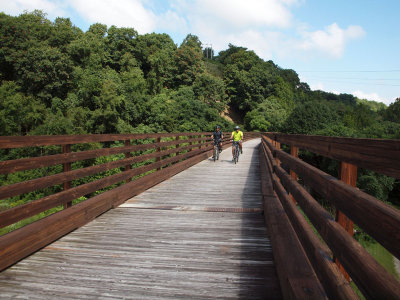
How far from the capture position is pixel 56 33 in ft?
156

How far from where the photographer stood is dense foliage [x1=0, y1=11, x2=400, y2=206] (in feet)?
115

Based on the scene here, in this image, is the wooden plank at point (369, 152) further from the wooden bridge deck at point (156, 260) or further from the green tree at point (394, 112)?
the green tree at point (394, 112)

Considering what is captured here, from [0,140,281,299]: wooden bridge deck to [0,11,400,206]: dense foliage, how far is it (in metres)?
29.5

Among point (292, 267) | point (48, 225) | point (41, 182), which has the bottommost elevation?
point (48, 225)

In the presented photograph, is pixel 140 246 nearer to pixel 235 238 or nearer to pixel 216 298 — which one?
pixel 235 238

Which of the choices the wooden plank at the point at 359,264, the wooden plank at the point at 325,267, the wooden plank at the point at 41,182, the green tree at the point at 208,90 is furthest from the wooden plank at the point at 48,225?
the green tree at the point at 208,90

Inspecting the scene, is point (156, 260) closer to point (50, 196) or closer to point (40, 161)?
point (50, 196)

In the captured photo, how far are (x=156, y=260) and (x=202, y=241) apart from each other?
74 centimetres

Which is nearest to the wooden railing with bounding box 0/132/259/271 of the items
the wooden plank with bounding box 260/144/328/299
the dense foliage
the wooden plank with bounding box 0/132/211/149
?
the wooden plank with bounding box 0/132/211/149

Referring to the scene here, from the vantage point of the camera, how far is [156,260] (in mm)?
3201

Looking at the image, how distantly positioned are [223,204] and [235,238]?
1916mm

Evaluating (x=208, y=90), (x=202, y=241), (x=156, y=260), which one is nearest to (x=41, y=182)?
(x=156, y=260)

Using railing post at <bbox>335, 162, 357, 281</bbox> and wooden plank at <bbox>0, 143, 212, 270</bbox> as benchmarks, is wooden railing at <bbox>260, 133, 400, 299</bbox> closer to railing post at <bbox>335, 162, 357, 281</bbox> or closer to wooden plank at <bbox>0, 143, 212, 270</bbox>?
railing post at <bbox>335, 162, 357, 281</bbox>

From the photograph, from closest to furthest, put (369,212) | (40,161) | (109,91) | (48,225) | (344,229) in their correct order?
(369,212) → (344,229) → (48,225) → (40,161) → (109,91)
